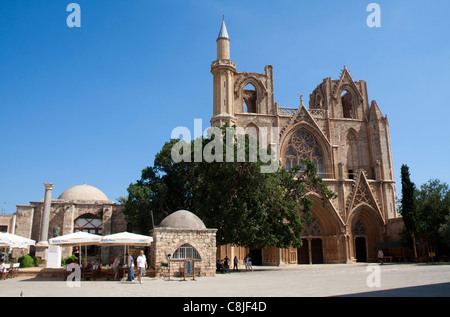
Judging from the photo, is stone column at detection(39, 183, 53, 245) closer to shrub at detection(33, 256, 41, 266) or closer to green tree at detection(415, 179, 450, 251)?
shrub at detection(33, 256, 41, 266)

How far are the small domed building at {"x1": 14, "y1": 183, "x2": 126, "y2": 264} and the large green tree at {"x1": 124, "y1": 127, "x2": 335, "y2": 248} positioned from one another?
5.81 metres

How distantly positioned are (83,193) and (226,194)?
23972 mm

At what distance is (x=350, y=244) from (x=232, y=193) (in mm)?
15654

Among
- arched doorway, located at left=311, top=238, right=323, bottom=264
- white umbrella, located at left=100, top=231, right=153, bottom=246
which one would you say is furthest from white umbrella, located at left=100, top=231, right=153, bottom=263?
arched doorway, located at left=311, top=238, right=323, bottom=264

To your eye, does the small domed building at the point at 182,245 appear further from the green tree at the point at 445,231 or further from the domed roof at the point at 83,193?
the domed roof at the point at 83,193

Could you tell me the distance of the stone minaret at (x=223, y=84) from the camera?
115ft

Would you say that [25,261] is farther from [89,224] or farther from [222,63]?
[222,63]

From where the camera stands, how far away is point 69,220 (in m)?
33.4

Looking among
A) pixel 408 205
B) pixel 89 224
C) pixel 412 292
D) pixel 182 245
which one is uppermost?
pixel 408 205

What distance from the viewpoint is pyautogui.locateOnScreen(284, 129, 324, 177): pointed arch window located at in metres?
37.3

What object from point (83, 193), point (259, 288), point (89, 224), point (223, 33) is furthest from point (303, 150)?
Answer: point (259, 288)

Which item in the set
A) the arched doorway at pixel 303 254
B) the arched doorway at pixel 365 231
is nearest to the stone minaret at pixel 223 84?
the arched doorway at pixel 303 254

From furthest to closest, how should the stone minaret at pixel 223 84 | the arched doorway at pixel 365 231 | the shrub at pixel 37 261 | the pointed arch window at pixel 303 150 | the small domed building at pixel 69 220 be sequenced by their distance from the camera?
1. the pointed arch window at pixel 303 150
2. the arched doorway at pixel 365 231
3. the stone minaret at pixel 223 84
4. the small domed building at pixel 69 220
5. the shrub at pixel 37 261

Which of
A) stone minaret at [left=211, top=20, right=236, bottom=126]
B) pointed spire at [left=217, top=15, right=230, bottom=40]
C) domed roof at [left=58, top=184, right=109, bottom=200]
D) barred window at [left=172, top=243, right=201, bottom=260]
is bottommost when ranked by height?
barred window at [left=172, top=243, right=201, bottom=260]
